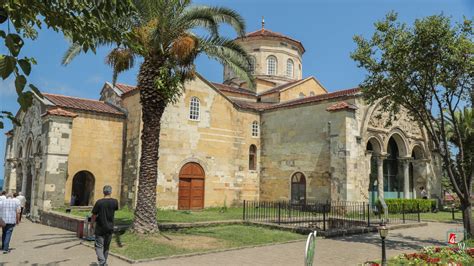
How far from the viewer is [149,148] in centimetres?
1312

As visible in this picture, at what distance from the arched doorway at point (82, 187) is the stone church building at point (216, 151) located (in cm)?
6

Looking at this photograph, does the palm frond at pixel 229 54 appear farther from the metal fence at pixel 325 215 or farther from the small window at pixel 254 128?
the small window at pixel 254 128

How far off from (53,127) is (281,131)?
13854mm

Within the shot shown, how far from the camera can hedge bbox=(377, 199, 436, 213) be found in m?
23.3

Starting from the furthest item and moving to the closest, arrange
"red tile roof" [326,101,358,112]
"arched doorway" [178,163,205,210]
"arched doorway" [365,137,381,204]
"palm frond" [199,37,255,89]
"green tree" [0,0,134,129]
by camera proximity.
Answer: "arched doorway" [365,137,381,204] → "arched doorway" [178,163,205,210] → "red tile roof" [326,101,358,112] → "palm frond" [199,37,255,89] → "green tree" [0,0,134,129]

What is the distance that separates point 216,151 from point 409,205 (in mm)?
12701

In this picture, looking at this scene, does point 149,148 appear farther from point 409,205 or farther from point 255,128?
point 409,205

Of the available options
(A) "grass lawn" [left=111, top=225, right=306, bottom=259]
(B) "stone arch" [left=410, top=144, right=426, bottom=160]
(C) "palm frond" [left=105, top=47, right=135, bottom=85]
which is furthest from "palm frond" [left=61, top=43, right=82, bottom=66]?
(B) "stone arch" [left=410, top=144, right=426, bottom=160]

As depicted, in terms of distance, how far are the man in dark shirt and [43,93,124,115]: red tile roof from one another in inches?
542

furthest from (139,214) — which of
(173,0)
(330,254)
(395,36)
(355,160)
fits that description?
(355,160)

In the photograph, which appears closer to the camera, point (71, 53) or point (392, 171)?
point (71, 53)

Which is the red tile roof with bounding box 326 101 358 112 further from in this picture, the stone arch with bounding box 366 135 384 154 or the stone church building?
the stone arch with bounding box 366 135 384 154

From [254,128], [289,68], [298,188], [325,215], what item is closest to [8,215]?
[325,215]

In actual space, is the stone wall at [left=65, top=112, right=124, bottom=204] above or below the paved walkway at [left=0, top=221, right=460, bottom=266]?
above
